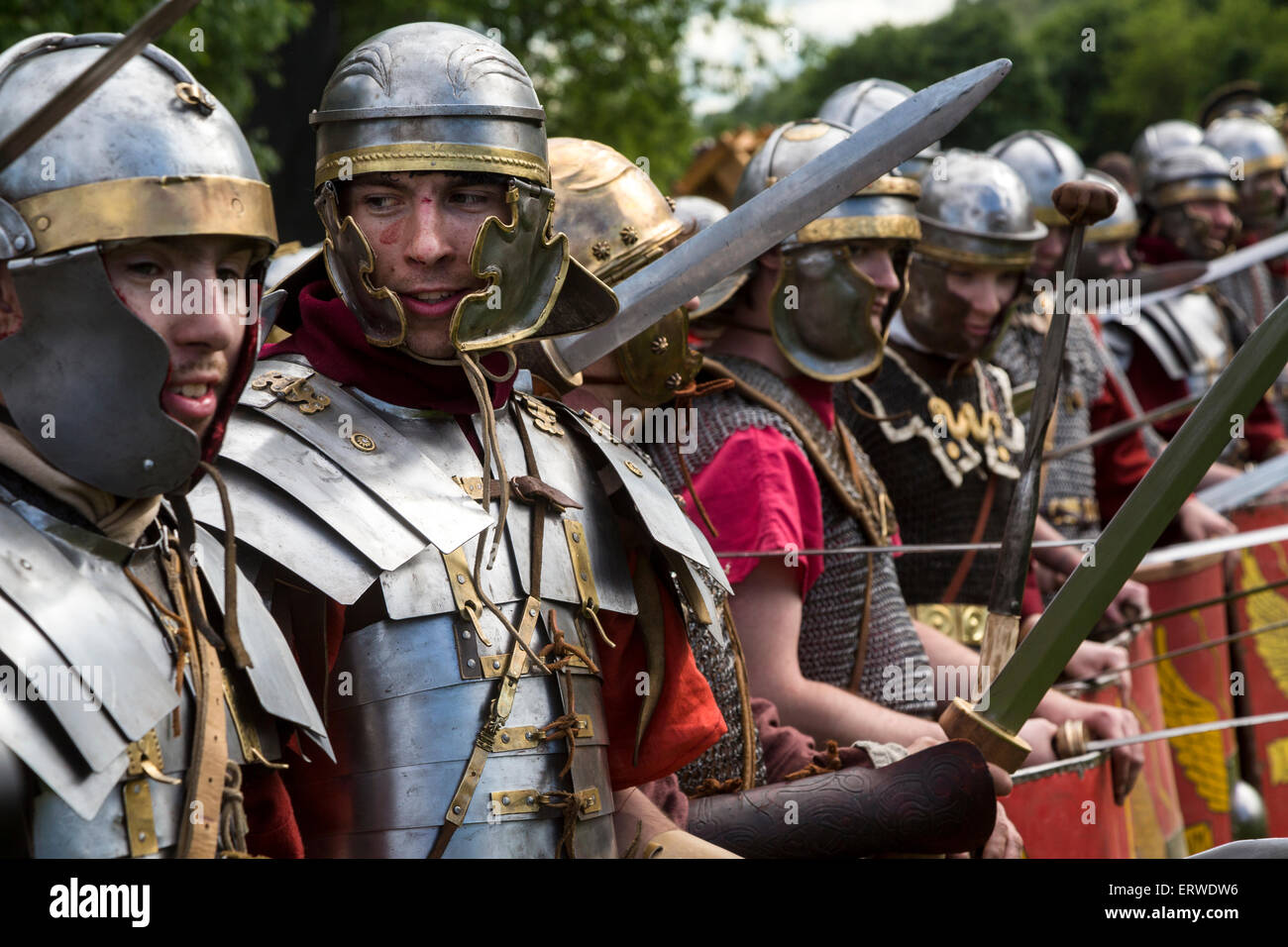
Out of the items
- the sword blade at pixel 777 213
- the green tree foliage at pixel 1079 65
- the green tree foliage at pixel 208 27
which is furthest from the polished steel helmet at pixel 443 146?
the green tree foliage at pixel 1079 65

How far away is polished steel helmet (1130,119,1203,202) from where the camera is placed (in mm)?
11016

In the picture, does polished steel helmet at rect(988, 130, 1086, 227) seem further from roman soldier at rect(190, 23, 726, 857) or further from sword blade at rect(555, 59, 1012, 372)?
roman soldier at rect(190, 23, 726, 857)

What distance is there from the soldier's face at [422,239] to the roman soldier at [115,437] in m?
0.59

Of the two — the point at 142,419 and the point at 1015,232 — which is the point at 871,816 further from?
the point at 1015,232

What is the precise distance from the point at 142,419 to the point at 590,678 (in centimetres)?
111

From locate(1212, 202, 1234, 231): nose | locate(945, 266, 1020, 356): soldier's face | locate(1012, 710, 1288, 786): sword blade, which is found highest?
locate(1212, 202, 1234, 231): nose

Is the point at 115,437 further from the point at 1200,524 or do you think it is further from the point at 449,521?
the point at 1200,524

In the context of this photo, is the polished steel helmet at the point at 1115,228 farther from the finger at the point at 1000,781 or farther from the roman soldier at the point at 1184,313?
the finger at the point at 1000,781

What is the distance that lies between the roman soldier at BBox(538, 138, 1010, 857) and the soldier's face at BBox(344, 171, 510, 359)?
0.69m

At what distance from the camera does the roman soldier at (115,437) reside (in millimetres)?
2385

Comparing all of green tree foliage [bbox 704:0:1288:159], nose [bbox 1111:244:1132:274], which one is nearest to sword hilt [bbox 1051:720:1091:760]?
nose [bbox 1111:244:1132:274]

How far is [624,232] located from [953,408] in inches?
84.3

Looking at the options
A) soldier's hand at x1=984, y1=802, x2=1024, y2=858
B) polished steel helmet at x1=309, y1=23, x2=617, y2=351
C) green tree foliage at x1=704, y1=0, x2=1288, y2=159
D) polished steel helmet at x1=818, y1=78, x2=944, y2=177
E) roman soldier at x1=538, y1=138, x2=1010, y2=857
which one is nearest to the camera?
polished steel helmet at x1=309, y1=23, x2=617, y2=351

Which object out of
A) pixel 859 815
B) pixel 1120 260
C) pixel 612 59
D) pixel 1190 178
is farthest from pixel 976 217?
pixel 612 59
